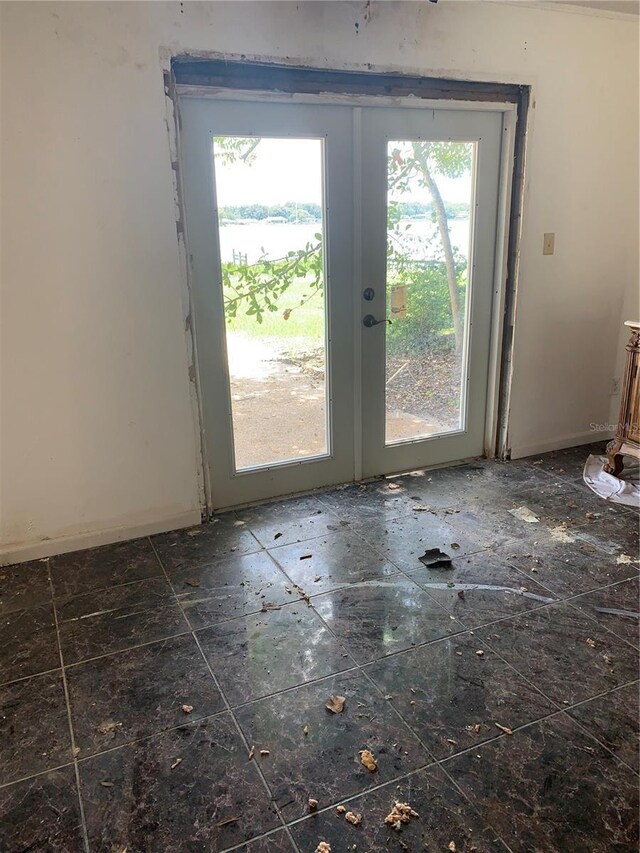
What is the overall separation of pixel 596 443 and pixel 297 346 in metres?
2.23

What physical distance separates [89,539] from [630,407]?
289 centimetres

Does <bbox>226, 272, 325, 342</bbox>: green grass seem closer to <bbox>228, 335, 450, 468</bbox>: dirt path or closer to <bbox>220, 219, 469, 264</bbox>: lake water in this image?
<bbox>228, 335, 450, 468</bbox>: dirt path

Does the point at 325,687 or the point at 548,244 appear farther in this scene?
the point at 548,244

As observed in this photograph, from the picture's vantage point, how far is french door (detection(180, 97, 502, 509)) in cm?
284

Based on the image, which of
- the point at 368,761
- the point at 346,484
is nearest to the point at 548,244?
the point at 346,484

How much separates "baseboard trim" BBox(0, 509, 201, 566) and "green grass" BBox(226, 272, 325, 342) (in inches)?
37.5

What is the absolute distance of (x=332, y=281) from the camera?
10.2 feet

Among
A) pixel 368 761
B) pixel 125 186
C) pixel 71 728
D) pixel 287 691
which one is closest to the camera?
pixel 368 761

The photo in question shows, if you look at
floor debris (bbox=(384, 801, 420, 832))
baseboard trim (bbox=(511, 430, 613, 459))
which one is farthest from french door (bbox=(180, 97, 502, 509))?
floor debris (bbox=(384, 801, 420, 832))

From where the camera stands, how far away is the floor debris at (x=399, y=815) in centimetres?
151

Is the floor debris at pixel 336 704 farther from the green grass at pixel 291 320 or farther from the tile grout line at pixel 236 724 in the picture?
the green grass at pixel 291 320

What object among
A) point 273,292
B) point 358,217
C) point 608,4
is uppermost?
point 608,4

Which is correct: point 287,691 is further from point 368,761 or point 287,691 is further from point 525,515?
point 525,515

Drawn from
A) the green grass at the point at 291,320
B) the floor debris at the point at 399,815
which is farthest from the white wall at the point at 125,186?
the floor debris at the point at 399,815
